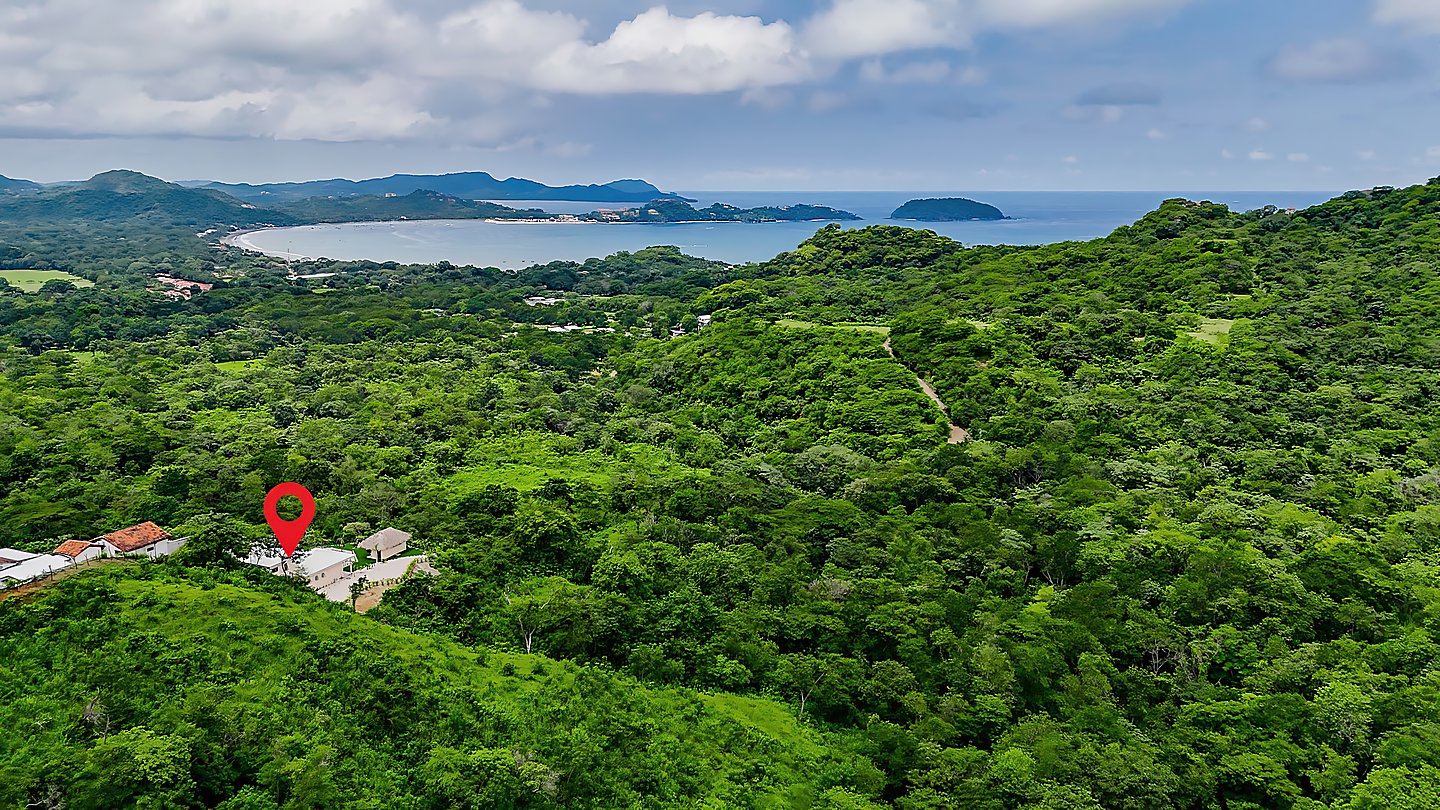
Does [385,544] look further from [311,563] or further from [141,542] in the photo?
[141,542]

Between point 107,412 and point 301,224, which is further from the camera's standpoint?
point 301,224

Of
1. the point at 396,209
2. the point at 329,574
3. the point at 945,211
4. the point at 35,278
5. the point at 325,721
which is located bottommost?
the point at 329,574

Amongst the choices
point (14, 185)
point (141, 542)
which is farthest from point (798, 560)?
point (14, 185)

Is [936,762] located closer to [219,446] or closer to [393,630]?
[393,630]

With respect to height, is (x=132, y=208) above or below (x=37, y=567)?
above

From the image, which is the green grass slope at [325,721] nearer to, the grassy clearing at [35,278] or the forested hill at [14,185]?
the grassy clearing at [35,278]

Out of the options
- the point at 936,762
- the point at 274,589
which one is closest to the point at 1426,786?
the point at 936,762
